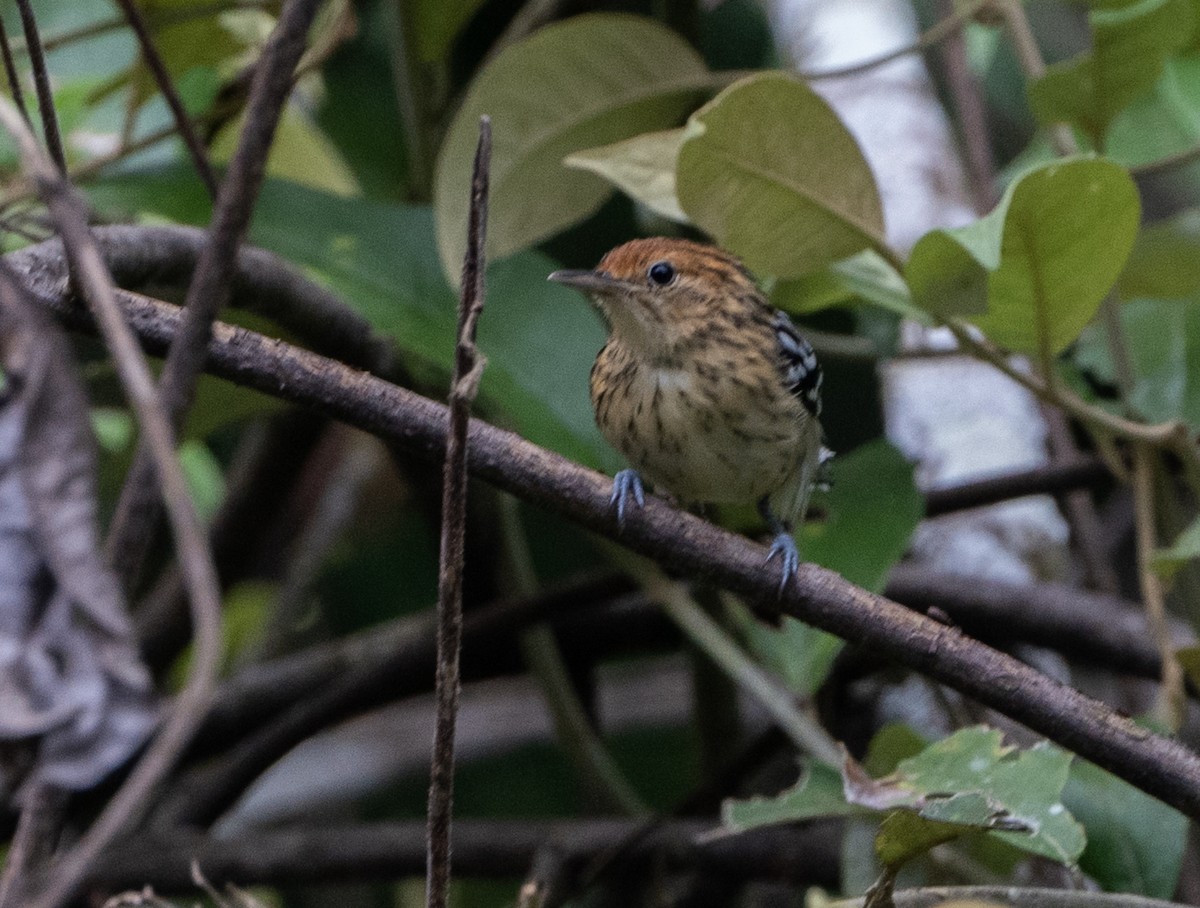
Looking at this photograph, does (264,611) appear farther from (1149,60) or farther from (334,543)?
(1149,60)

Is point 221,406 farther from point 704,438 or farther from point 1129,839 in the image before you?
point 1129,839

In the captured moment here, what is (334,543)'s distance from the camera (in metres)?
4.46

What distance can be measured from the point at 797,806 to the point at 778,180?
999 millimetres

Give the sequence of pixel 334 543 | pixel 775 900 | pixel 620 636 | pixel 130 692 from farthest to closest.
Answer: pixel 334 543, pixel 620 636, pixel 775 900, pixel 130 692

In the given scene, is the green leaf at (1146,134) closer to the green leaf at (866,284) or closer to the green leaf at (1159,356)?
the green leaf at (1159,356)

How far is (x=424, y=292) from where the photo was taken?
9.39 feet

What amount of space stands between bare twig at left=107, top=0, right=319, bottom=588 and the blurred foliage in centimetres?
103

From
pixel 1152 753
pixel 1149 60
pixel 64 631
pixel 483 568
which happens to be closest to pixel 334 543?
pixel 483 568

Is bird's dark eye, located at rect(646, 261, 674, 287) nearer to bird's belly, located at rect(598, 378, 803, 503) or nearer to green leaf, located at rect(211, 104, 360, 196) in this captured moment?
bird's belly, located at rect(598, 378, 803, 503)

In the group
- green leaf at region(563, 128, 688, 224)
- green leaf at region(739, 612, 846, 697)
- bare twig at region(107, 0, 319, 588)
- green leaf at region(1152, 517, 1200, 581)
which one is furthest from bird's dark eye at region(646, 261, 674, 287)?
bare twig at region(107, 0, 319, 588)

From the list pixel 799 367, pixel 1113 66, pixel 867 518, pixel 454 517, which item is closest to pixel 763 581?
pixel 454 517

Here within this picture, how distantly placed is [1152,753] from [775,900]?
6.09 feet

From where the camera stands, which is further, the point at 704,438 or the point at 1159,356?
the point at 1159,356

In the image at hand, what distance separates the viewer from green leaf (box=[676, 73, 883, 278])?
2236 millimetres
